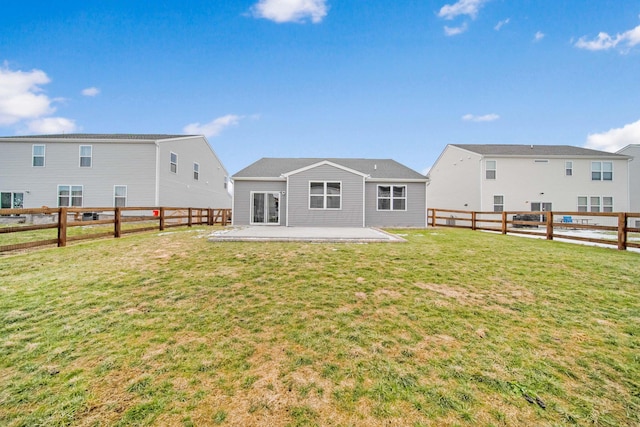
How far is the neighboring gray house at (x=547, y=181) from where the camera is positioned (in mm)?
19125

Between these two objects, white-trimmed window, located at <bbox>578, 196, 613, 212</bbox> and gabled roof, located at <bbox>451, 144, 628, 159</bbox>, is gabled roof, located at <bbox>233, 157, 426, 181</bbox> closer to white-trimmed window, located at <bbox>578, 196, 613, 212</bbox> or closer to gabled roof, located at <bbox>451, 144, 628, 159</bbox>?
gabled roof, located at <bbox>451, 144, 628, 159</bbox>

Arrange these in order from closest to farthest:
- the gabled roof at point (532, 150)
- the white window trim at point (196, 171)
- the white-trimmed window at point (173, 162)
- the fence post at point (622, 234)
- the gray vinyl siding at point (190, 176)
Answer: the fence post at point (622, 234) < the gray vinyl siding at point (190, 176) < the white-trimmed window at point (173, 162) < the gabled roof at point (532, 150) < the white window trim at point (196, 171)

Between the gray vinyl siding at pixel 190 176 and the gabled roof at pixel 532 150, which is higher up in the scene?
the gabled roof at pixel 532 150

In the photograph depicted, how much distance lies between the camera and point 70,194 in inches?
673

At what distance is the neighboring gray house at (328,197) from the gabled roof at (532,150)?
8036mm

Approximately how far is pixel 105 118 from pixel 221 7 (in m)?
15.4

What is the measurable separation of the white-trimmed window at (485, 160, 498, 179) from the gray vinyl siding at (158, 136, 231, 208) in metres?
22.6

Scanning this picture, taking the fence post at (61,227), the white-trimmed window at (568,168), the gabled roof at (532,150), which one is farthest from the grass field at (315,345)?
the white-trimmed window at (568,168)

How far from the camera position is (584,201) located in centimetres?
1955

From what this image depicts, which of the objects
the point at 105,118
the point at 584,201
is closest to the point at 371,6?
the point at 584,201

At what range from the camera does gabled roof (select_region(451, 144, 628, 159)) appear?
19.4m

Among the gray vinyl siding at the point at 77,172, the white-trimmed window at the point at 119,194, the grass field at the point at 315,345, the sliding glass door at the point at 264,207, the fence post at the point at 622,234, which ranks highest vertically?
the gray vinyl siding at the point at 77,172

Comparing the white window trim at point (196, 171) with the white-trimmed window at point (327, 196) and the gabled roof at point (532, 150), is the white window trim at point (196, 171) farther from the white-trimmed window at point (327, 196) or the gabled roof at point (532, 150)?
the gabled roof at point (532, 150)

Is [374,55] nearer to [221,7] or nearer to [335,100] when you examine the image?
[335,100]
